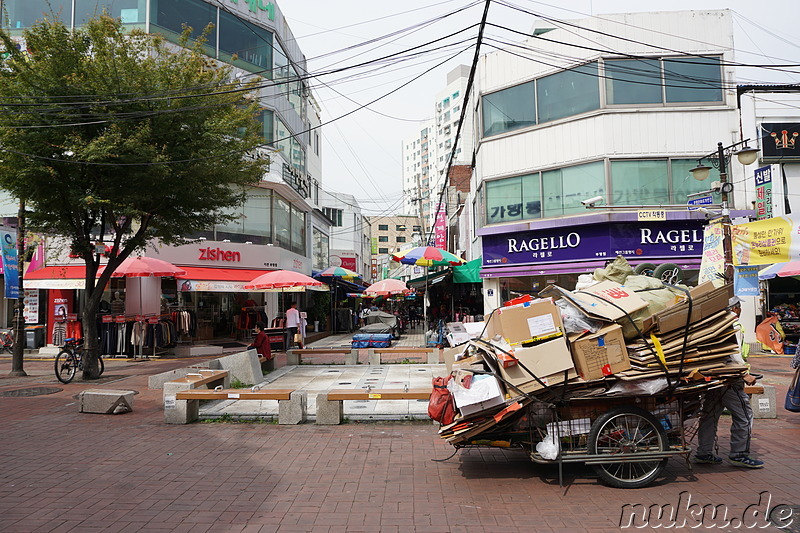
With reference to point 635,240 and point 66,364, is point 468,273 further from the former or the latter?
point 66,364

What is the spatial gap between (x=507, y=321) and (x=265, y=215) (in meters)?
19.8

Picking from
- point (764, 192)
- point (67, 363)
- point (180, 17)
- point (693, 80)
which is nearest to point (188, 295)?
point (67, 363)

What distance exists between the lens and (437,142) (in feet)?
313

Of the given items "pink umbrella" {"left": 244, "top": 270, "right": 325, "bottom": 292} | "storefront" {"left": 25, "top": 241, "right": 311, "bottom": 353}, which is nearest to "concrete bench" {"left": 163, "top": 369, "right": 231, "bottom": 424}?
"pink umbrella" {"left": 244, "top": 270, "right": 325, "bottom": 292}

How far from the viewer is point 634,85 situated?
17938mm

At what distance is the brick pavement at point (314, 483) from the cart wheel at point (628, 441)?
5.4 inches

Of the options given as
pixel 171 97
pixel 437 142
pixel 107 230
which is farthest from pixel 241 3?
pixel 437 142

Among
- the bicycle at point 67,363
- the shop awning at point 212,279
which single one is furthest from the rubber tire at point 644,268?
the shop awning at point 212,279

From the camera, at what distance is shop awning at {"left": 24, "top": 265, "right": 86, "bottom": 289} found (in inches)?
727

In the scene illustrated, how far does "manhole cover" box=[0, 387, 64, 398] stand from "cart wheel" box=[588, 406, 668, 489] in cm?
1119

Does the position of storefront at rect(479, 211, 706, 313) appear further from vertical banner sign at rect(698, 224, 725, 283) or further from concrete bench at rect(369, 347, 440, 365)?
vertical banner sign at rect(698, 224, 725, 283)

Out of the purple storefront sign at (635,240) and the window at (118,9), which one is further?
the window at (118,9)

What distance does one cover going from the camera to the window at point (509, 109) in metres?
19.4

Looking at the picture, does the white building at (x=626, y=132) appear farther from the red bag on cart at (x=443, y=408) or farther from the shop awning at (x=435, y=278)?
the red bag on cart at (x=443, y=408)
